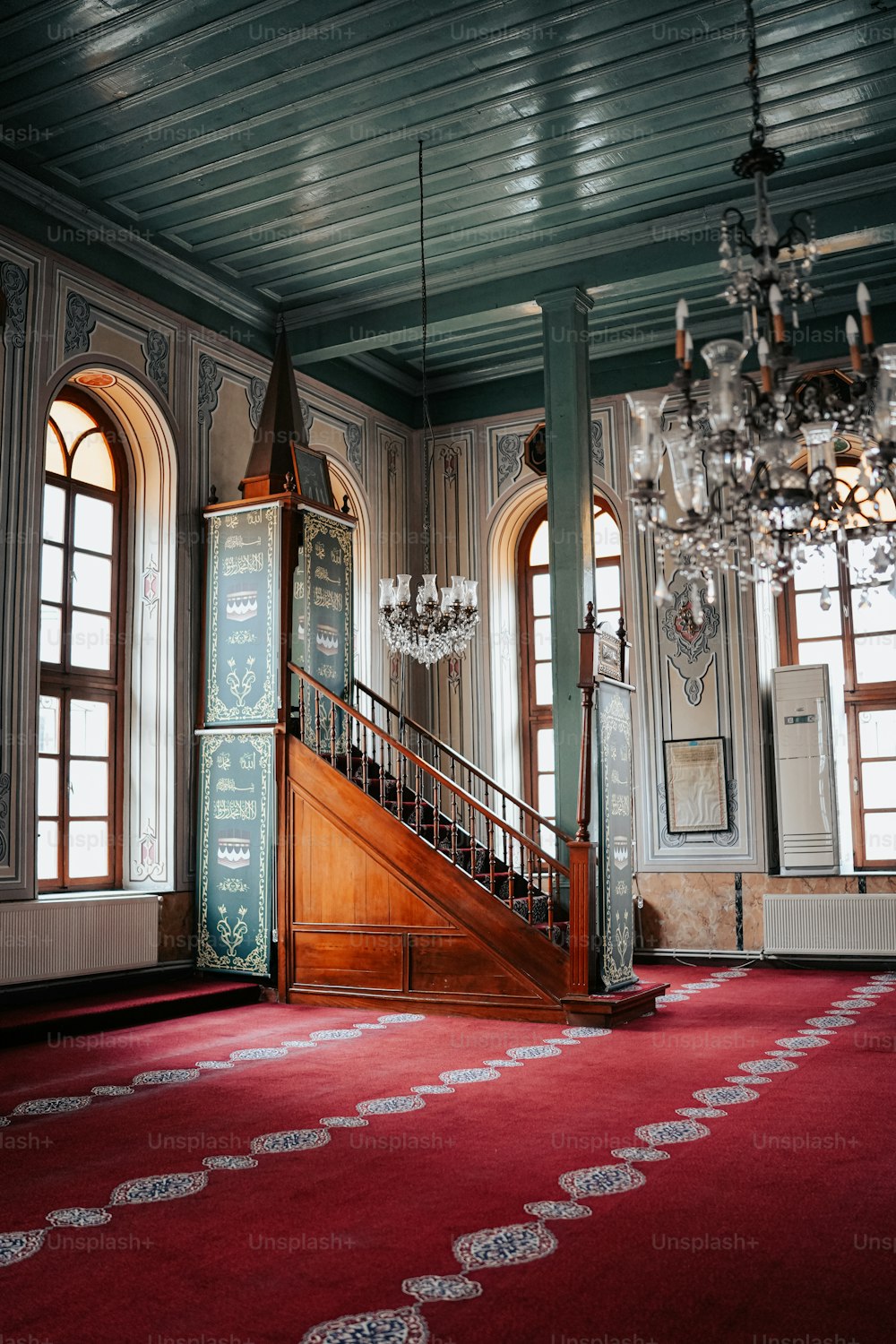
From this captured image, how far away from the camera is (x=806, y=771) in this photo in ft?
30.6

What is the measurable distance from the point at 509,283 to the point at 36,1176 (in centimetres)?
690

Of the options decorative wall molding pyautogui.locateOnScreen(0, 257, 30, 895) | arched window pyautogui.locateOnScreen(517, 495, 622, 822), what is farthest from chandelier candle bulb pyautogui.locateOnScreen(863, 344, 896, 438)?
arched window pyautogui.locateOnScreen(517, 495, 622, 822)

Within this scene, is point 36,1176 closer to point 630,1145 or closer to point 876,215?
Answer: point 630,1145

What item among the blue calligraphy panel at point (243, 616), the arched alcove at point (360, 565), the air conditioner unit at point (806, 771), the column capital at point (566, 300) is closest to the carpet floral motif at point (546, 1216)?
the air conditioner unit at point (806, 771)

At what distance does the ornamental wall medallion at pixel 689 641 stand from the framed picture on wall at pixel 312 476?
3.13 meters

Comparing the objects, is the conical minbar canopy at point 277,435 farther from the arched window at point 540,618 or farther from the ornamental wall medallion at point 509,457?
the arched window at point 540,618

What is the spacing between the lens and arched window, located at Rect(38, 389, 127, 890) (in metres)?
7.76

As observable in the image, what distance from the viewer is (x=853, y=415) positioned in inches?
157

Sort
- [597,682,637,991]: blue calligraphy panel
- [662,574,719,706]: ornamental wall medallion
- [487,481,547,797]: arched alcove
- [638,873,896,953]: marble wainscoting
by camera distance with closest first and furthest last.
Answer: [597,682,637,991]: blue calligraphy panel
[638,873,896,953]: marble wainscoting
[662,574,719,706]: ornamental wall medallion
[487,481,547,797]: arched alcove

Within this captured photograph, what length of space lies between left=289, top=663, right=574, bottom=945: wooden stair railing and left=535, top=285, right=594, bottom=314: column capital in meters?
3.19

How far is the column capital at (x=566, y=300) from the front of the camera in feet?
27.2

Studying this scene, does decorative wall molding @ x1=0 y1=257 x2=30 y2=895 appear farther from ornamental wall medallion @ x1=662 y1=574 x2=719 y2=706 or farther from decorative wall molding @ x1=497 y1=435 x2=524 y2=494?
ornamental wall medallion @ x1=662 y1=574 x2=719 y2=706

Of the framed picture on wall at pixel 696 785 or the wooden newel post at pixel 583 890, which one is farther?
the framed picture on wall at pixel 696 785

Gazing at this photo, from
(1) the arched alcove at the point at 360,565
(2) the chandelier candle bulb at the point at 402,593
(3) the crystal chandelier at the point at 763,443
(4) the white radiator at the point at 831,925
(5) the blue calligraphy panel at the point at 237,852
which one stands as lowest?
(4) the white radiator at the point at 831,925
